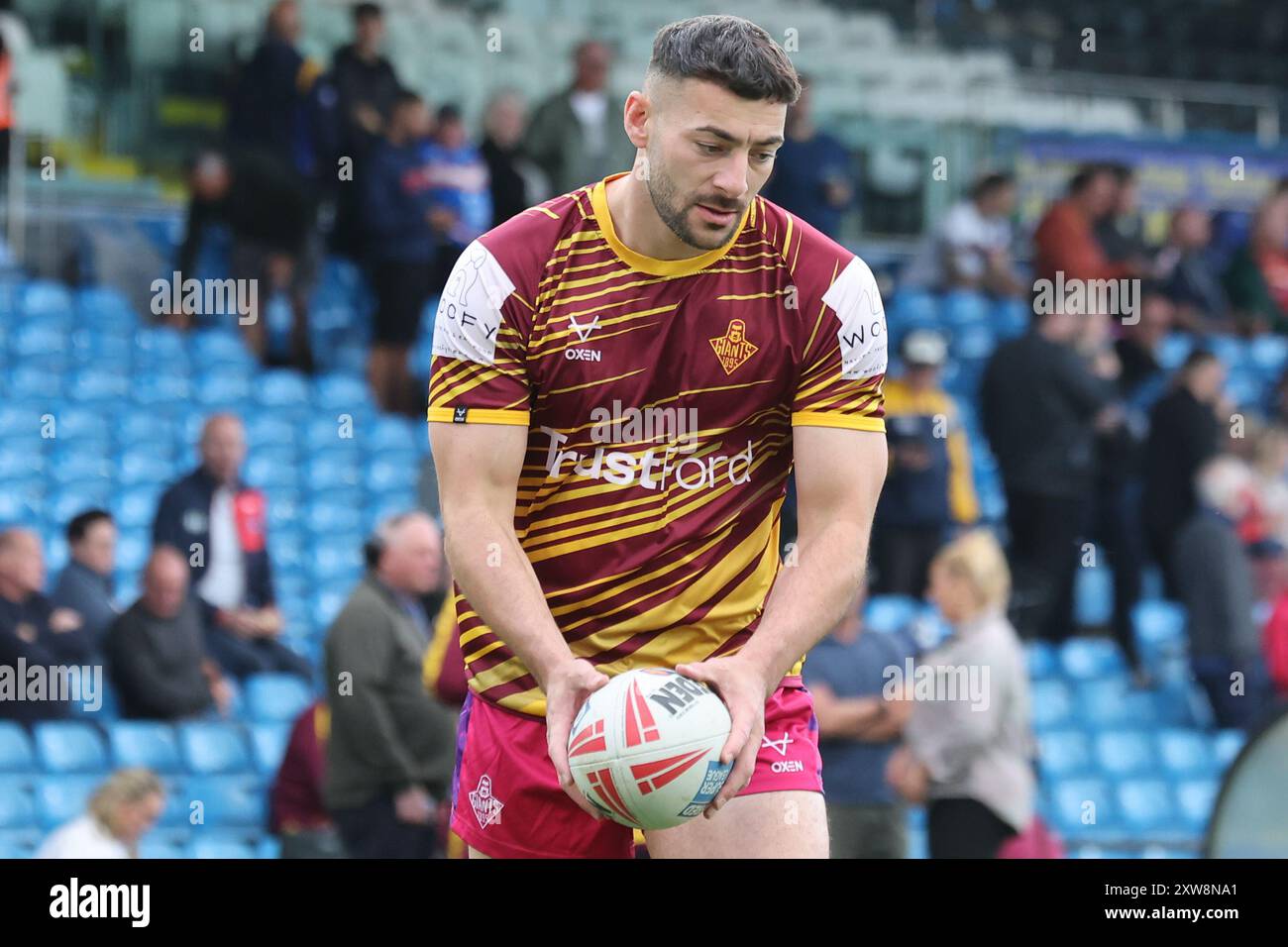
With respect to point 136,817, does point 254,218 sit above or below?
above

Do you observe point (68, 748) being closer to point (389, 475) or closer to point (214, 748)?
point (214, 748)

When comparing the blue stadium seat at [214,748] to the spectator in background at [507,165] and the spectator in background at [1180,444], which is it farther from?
the spectator in background at [1180,444]

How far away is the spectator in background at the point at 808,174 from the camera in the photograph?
1224cm

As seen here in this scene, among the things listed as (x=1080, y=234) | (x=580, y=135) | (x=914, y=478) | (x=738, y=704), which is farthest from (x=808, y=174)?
(x=738, y=704)

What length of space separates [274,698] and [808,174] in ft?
16.0

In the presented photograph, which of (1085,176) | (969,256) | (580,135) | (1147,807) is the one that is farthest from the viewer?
(969,256)

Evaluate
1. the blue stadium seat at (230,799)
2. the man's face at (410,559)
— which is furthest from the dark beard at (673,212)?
the blue stadium seat at (230,799)

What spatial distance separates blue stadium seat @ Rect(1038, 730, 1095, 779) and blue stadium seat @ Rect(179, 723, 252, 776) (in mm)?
4288

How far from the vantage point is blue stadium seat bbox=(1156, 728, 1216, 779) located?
36.3 feet

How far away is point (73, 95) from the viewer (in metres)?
12.8

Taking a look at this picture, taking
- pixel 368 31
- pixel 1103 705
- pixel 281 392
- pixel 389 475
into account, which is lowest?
pixel 1103 705

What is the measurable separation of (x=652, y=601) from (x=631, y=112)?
105 cm

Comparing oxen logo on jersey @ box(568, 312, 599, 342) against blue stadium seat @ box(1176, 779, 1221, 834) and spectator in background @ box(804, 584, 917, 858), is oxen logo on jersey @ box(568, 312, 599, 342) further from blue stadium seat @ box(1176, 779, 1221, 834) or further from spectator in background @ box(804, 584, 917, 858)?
blue stadium seat @ box(1176, 779, 1221, 834)

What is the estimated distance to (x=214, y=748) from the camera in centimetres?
933
